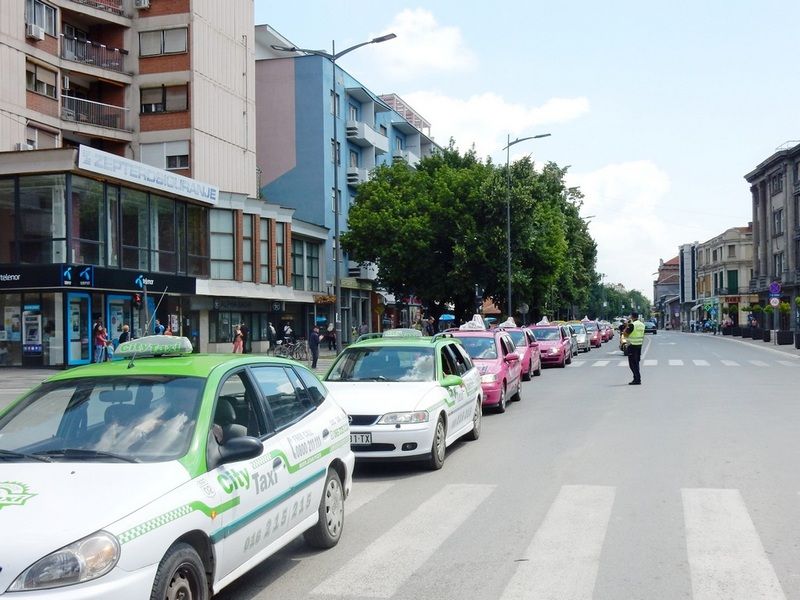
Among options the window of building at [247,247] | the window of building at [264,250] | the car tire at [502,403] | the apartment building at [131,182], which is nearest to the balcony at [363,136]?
the apartment building at [131,182]

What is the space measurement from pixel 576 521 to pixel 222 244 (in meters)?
32.8

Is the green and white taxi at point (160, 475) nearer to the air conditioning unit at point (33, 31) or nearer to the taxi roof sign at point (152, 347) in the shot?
the taxi roof sign at point (152, 347)

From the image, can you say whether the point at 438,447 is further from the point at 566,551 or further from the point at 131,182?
the point at 131,182

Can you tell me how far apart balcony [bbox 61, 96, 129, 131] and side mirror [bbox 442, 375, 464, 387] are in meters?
29.5

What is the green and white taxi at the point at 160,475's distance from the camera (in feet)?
12.1

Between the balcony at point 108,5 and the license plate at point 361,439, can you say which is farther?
the balcony at point 108,5

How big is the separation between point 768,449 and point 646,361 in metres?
23.0

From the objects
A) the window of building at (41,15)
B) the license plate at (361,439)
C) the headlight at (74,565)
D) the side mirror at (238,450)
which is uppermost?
the window of building at (41,15)

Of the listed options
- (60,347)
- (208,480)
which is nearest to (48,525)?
(208,480)

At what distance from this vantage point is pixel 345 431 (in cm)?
688

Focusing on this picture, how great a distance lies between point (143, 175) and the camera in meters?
32.4

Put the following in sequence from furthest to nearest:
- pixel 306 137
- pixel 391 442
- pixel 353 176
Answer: pixel 353 176
pixel 306 137
pixel 391 442

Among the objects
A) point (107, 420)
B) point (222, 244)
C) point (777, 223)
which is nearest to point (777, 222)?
point (777, 223)

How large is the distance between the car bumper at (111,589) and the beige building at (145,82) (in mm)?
33579
